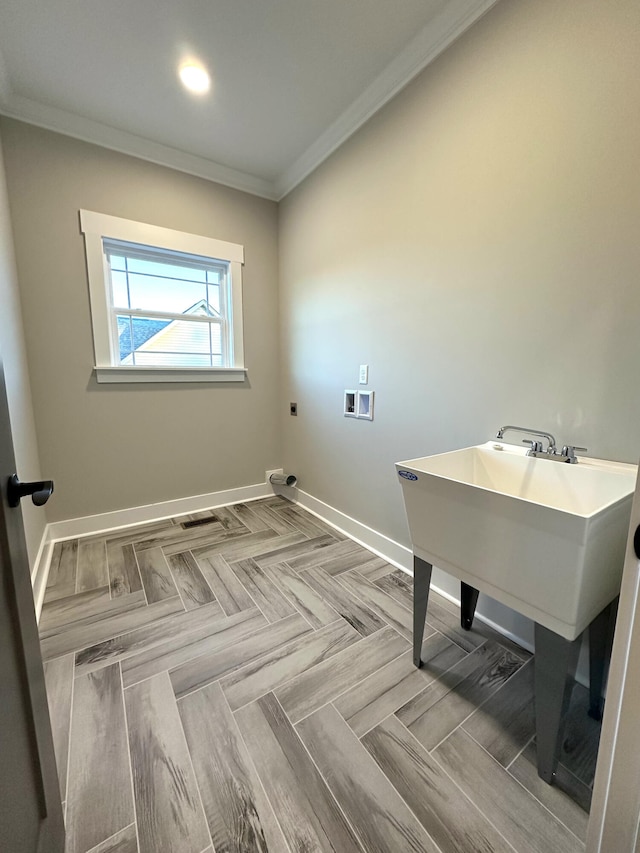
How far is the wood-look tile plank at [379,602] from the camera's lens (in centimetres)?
157

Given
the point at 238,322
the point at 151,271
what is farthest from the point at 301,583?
the point at 151,271

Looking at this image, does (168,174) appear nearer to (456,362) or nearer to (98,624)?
(456,362)

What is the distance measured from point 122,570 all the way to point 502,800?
201 centimetres

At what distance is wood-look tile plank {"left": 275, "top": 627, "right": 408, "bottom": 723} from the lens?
3.95ft

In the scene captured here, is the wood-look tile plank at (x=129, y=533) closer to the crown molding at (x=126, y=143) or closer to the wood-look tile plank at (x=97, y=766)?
the wood-look tile plank at (x=97, y=766)

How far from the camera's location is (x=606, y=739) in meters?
0.59

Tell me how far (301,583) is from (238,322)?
210 cm

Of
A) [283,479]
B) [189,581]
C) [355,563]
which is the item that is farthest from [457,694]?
[283,479]

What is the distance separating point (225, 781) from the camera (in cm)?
98

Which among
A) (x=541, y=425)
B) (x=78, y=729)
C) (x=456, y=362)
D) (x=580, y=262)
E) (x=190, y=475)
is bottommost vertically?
(x=78, y=729)

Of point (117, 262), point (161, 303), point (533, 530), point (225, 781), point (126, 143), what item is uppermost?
point (126, 143)

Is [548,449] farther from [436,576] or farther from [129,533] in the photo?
[129,533]

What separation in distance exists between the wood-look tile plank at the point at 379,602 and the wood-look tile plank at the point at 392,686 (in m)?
0.13

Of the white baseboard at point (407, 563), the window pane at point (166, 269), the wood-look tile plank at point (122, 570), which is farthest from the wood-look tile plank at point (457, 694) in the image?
the window pane at point (166, 269)
